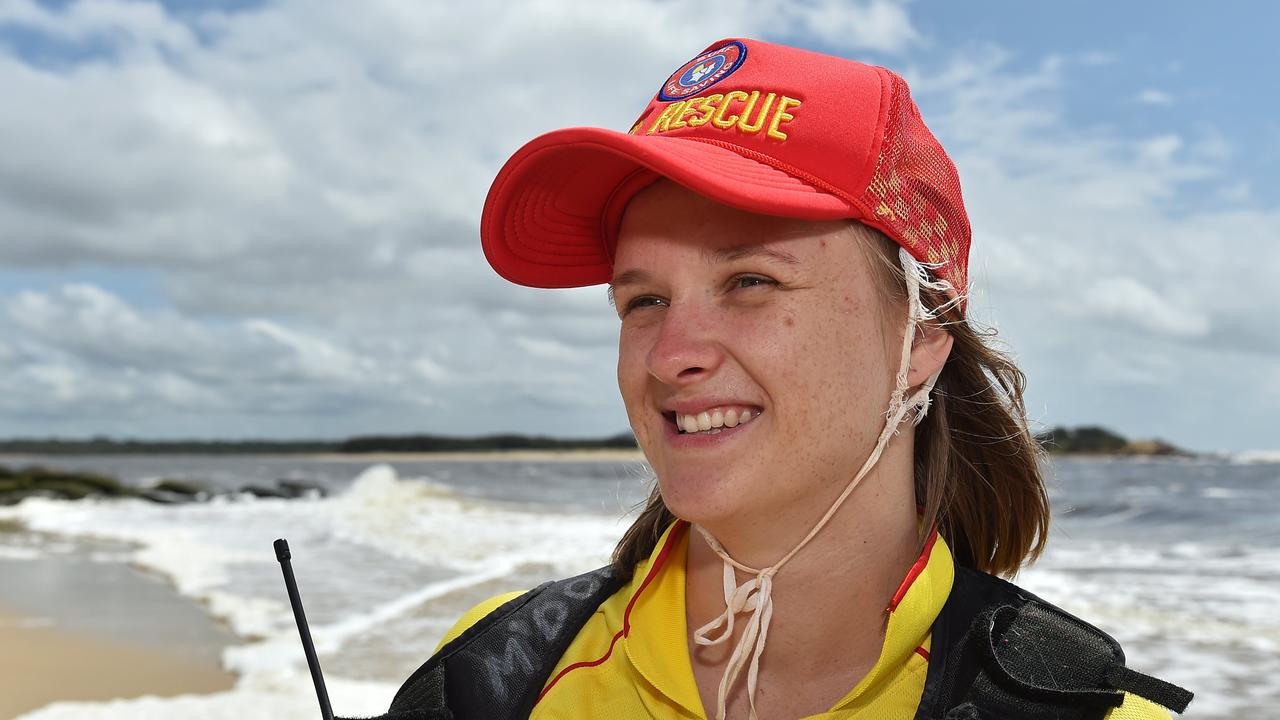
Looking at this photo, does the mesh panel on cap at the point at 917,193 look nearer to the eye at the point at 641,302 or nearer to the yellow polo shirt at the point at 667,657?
the eye at the point at 641,302

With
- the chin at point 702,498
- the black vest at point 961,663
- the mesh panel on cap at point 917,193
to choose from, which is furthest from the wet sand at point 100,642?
the mesh panel on cap at point 917,193

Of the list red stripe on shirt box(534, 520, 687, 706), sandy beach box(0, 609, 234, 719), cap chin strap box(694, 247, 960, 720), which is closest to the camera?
cap chin strap box(694, 247, 960, 720)

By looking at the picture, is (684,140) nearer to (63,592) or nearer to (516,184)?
(516,184)

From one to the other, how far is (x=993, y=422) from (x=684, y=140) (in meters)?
0.85

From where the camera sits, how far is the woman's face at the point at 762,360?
167 centimetres

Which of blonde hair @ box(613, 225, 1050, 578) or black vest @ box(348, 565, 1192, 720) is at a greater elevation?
blonde hair @ box(613, 225, 1050, 578)

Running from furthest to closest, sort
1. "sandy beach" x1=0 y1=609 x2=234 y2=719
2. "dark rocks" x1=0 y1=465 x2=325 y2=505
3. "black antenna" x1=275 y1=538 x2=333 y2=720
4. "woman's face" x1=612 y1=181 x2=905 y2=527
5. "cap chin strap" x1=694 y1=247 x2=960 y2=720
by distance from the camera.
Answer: "dark rocks" x1=0 y1=465 x2=325 y2=505 → "sandy beach" x1=0 y1=609 x2=234 y2=719 → "cap chin strap" x1=694 y1=247 x2=960 y2=720 → "woman's face" x1=612 y1=181 x2=905 y2=527 → "black antenna" x1=275 y1=538 x2=333 y2=720

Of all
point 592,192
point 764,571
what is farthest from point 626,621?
point 592,192

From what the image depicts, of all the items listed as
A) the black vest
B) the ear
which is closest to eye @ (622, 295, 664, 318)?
the ear

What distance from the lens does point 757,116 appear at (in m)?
1.75

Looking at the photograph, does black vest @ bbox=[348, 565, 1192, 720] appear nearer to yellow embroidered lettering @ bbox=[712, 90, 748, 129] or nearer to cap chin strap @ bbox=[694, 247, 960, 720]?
cap chin strap @ bbox=[694, 247, 960, 720]

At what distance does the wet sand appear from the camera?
21.1 ft

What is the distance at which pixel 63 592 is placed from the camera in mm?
9578

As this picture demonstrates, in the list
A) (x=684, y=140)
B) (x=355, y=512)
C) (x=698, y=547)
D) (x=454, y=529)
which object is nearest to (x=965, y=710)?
(x=698, y=547)
